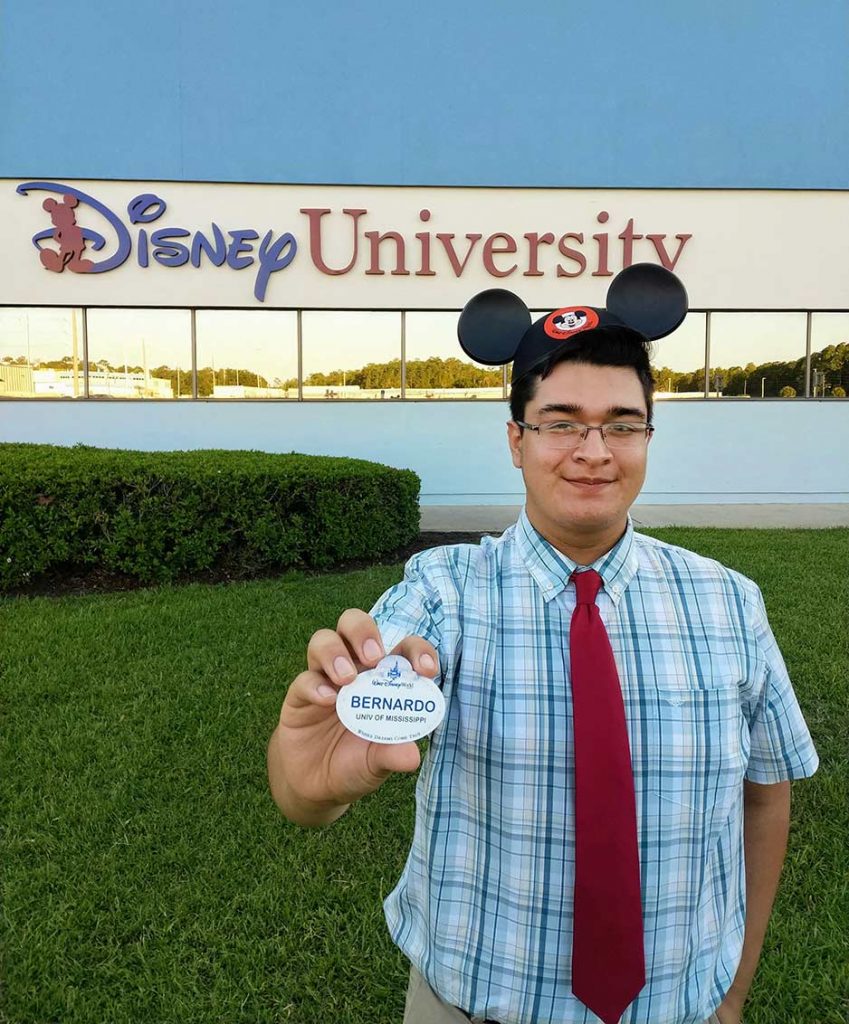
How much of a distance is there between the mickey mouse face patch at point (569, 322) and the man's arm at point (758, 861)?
3.12ft

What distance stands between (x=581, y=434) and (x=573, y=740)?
534mm

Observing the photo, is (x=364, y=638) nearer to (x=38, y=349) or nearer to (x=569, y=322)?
(x=569, y=322)

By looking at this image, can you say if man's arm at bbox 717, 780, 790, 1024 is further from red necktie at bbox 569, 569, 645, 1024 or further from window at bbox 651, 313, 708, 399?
window at bbox 651, 313, 708, 399

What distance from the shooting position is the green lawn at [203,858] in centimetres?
224

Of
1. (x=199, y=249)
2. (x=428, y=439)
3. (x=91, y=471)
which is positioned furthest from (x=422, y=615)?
(x=199, y=249)

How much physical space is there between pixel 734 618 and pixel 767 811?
1.46 ft

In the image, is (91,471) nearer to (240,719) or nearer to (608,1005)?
(240,719)

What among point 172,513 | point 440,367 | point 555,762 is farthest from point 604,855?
point 440,367

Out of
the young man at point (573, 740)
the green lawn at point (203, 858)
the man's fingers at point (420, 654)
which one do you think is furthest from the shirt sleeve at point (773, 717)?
the green lawn at point (203, 858)

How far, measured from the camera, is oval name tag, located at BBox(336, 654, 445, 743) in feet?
3.50

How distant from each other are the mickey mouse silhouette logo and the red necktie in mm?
11378

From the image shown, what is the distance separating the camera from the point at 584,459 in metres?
1.31

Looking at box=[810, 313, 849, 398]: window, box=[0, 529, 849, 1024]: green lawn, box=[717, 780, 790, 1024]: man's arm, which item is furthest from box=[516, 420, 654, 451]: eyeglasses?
box=[810, 313, 849, 398]: window

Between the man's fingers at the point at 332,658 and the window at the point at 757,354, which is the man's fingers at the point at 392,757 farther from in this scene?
the window at the point at 757,354
